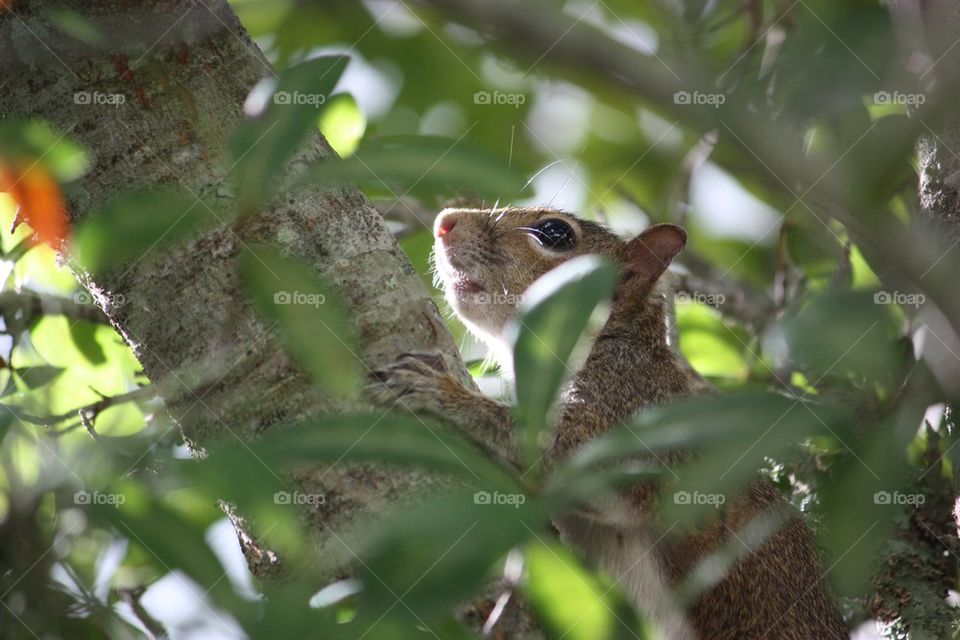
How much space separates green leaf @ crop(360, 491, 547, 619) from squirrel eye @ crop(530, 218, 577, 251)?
309 centimetres

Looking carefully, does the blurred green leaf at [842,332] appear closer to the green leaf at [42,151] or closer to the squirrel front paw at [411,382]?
the squirrel front paw at [411,382]

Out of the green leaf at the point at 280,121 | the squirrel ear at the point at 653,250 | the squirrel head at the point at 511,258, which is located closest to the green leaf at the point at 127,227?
the green leaf at the point at 280,121

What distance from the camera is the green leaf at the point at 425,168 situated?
176 cm

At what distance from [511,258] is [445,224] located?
310 millimetres

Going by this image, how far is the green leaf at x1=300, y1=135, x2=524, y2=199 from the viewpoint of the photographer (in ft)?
5.78

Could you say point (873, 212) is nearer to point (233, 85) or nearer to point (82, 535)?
point (233, 85)

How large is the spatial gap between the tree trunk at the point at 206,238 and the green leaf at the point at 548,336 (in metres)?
0.62

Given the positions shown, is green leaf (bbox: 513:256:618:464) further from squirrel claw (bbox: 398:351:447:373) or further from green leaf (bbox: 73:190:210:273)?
squirrel claw (bbox: 398:351:447:373)

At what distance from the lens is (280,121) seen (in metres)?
1.80

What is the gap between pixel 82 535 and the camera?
2.84m

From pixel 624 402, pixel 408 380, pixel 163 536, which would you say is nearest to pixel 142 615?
pixel 408 380

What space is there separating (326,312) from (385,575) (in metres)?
0.63

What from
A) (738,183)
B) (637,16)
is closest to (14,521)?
(738,183)

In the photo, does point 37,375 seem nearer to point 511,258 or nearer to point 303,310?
point 511,258
